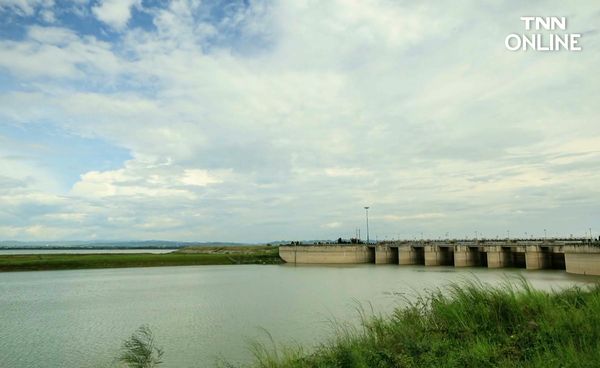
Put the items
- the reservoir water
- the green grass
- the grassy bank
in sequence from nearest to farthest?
the green grass < the reservoir water < the grassy bank

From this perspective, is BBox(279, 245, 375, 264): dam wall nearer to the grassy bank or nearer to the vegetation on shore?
the grassy bank

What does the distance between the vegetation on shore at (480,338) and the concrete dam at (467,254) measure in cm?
4776

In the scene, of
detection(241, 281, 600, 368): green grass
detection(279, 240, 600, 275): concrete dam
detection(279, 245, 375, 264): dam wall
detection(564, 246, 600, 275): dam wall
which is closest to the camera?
detection(241, 281, 600, 368): green grass

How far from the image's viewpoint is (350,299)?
34.8 metres

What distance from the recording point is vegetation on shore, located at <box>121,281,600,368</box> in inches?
385

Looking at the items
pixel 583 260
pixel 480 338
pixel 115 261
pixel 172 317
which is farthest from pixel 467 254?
pixel 480 338

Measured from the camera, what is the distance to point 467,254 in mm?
80750

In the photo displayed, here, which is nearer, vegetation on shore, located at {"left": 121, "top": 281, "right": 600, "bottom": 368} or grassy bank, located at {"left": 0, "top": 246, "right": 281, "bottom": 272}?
vegetation on shore, located at {"left": 121, "top": 281, "right": 600, "bottom": 368}

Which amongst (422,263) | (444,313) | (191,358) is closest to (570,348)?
(444,313)

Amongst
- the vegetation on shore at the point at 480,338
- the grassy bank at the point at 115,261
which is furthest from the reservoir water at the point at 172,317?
the grassy bank at the point at 115,261

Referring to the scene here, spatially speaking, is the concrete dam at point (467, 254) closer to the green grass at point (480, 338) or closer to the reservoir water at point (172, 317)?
the reservoir water at point (172, 317)

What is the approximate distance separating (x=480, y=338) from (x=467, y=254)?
73879 mm

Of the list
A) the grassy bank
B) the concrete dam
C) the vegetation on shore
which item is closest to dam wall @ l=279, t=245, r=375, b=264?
the concrete dam

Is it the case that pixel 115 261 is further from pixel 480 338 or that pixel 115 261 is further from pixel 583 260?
pixel 480 338
